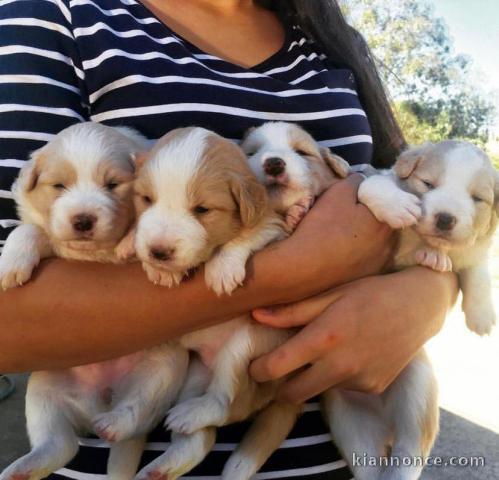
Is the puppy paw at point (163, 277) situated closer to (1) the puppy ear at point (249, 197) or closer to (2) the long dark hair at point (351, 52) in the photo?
(1) the puppy ear at point (249, 197)

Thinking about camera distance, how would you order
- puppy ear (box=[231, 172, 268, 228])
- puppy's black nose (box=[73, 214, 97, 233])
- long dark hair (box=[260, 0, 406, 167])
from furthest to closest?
long dark hair (box=[260, 0, 406, 167])
puppy ear (box=[231, 172, 268, 228])
puppy's black nose (box=[73, 214, 97, 233])

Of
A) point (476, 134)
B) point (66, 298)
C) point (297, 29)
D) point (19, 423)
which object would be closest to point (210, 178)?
point (66, 298)

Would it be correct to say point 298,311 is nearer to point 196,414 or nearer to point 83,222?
point 196,414

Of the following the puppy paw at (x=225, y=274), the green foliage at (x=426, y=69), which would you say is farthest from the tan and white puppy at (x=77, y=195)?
the green foliage at (x=426, y=69)

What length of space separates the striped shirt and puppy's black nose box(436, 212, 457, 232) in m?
0.47

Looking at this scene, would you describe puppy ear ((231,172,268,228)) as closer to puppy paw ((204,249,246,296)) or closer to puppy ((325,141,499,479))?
puppy paw ((204,249,246,296))

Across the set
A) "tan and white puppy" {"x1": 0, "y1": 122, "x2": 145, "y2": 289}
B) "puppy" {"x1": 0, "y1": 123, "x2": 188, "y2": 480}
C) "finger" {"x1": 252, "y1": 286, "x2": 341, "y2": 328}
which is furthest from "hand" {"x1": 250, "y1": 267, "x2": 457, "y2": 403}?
"tan and white puppy" {"x1": 0, "y1": 122, "x2": 145, "y2": 289}

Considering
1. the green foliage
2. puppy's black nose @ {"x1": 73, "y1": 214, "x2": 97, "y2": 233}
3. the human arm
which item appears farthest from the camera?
the green foliage

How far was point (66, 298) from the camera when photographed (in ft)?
4.93

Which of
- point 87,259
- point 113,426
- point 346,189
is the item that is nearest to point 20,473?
point 113,426

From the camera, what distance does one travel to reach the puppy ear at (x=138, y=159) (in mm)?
1759

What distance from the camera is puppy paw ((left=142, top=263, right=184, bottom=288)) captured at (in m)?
1.58

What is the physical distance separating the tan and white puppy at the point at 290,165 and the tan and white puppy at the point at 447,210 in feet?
0.55

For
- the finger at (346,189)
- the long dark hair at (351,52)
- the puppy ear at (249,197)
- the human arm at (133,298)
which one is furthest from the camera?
the long dark hair at (351,52)
